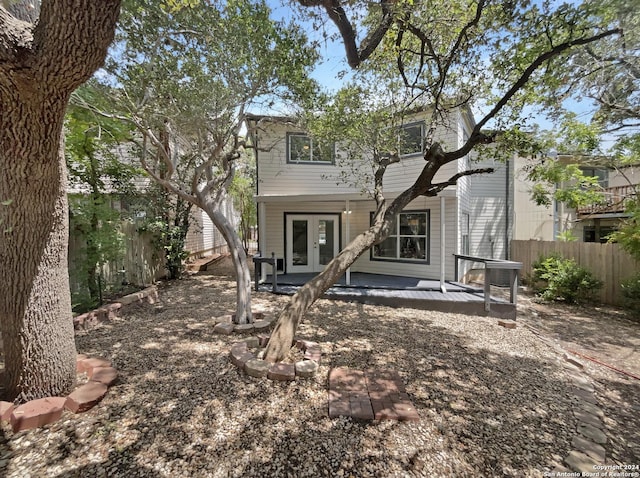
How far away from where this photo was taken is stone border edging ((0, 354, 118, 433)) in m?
2.28

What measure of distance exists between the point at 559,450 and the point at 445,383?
105 centimetres

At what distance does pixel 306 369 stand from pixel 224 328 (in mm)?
1839

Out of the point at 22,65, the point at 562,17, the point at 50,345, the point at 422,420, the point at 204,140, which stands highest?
the point at 562,17

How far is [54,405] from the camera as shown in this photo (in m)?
2.42

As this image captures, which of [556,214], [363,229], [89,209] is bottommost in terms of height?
[363,229]

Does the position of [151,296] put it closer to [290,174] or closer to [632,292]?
[290,174]

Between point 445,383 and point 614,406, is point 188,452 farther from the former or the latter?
point 614,406

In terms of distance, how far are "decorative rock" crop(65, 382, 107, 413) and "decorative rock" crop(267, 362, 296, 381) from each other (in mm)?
1564

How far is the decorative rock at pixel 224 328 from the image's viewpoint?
4438mm

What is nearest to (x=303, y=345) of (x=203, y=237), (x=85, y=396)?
(x=85, y=396)

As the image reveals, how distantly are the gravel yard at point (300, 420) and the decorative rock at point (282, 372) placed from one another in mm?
81

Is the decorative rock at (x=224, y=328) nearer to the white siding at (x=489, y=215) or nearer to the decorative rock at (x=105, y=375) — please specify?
the decorative rock at (x=105, y=375)

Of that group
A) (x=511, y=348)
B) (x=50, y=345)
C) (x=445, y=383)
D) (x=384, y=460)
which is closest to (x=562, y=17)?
(x=511, y=348)

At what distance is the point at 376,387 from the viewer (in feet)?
9.91
